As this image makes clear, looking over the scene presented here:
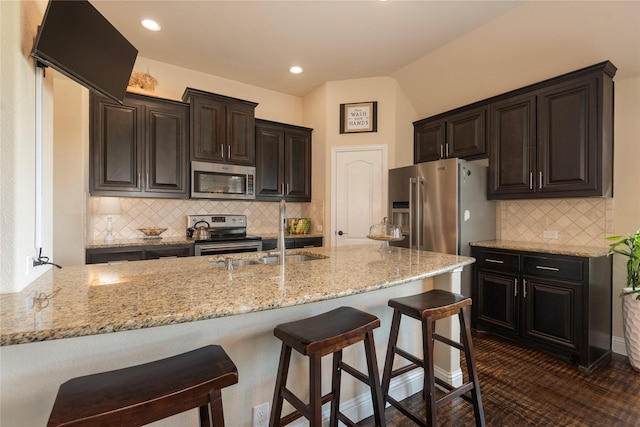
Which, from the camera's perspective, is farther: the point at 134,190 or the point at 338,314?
the point at 134,190

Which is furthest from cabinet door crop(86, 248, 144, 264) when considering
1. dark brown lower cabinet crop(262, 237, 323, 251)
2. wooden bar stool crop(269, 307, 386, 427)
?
wooden bar stool crop(269, 307, 386, 427)

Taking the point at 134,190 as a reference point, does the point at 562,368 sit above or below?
below

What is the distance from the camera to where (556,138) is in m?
2.80

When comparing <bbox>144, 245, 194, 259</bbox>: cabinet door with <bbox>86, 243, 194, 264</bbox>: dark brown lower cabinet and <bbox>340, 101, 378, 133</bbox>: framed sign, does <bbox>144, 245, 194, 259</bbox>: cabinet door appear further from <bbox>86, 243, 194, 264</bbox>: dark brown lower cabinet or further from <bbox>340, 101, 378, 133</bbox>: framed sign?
<bbox>340, 101, 378, 133</bbox>: framed sign

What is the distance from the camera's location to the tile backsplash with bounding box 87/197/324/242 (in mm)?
3273

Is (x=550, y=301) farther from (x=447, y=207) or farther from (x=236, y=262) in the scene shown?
(x=236, y=262)

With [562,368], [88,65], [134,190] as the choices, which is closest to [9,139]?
[88,65]

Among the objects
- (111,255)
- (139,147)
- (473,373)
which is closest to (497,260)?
(473,373)

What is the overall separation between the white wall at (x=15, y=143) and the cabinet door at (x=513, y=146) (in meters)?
3.66

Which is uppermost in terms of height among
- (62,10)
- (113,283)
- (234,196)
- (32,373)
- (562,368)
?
(62,10)

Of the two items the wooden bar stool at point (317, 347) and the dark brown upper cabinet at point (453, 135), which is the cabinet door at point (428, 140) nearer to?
the dark brown upper cabinet at point (453, 135)

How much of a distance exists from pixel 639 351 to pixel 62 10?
403 cm

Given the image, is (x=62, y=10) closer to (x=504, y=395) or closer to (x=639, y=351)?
(x=504, y=395)

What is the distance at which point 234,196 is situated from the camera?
3707mm
